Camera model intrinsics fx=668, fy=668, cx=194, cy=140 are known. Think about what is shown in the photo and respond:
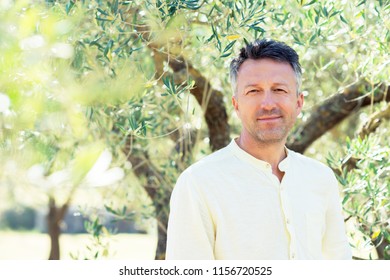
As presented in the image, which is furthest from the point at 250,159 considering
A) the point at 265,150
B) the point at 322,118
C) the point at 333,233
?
the point at 322,118

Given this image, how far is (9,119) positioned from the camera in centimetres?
122

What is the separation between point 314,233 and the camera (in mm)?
2709

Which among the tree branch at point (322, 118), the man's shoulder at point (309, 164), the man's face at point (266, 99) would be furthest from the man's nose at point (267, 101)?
the tree branch at point (322, 118)

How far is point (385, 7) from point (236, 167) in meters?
1.34

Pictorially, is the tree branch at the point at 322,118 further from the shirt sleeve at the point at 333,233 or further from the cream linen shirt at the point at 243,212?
the cream linen shirt at the point at 243,212

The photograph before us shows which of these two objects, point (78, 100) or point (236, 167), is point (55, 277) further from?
point (78, 100)

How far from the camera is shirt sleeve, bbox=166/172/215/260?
247cm

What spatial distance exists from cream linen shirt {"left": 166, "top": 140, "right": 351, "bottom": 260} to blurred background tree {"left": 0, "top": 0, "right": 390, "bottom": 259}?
18.7 inches

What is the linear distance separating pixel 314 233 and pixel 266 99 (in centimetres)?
58

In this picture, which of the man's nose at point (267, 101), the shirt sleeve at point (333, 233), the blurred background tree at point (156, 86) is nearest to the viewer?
the blurred background tree at point (156, 86)

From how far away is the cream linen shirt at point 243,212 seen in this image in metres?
2.48

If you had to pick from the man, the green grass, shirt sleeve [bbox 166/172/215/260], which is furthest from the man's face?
the green grass

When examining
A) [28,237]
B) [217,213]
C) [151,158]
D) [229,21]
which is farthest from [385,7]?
[28,237]

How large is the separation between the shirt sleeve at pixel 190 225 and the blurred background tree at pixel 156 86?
1.47 ft
